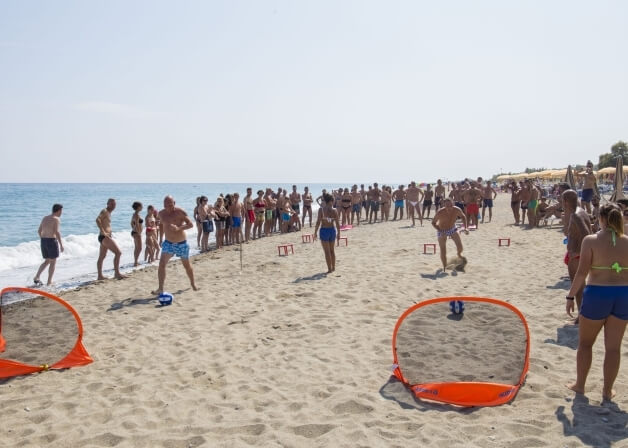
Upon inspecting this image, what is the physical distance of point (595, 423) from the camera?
122 inches

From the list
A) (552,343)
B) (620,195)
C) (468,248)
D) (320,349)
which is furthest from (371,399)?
(620,195)

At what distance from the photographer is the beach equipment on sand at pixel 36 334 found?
428 cm

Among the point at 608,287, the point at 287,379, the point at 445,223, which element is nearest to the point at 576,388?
the point at 608,287

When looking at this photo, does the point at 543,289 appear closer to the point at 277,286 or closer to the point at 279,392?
the point at 277,286

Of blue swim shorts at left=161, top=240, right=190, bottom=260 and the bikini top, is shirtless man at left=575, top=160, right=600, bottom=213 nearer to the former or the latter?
the bikini top

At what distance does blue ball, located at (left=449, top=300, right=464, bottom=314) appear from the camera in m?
3.76

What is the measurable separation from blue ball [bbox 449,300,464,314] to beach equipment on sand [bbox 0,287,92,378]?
12.1 ft

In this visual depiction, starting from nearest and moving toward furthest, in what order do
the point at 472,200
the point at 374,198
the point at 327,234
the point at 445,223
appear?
1. the point at 445,223
2. the point at 327,234
3. the point at 472,200
4. the point at 374,198

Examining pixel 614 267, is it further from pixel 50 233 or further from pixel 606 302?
pixel 50 233

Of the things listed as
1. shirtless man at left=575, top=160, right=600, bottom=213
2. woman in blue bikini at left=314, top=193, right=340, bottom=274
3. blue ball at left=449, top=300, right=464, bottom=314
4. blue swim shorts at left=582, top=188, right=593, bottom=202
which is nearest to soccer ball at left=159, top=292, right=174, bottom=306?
woman in blue bikini at left=314, top=193, right=340, bottom=274

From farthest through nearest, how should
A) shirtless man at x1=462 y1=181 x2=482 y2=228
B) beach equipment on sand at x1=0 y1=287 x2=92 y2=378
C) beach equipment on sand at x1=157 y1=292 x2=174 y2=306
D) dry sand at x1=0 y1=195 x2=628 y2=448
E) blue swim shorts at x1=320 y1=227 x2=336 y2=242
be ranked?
1. shirtless man at x1=462 y1=181 x2=482 y2=228
2. blue swim shorts at x1=320 y1=227 x2=336 y2=242
3. beach equipment on sand at x1=157 y1=292 x2=174 y2=306
4. beach equipment on sand at x1=0 y1=287 x2=92 y2=378
5. dry sand at x1=0 y1=195 x2=628 y2=448

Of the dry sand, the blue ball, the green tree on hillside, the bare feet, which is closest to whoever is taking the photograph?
the dry sand

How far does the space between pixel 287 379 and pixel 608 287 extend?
8.93 ft

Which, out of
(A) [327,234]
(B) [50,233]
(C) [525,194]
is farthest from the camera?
(C) [525,194]
